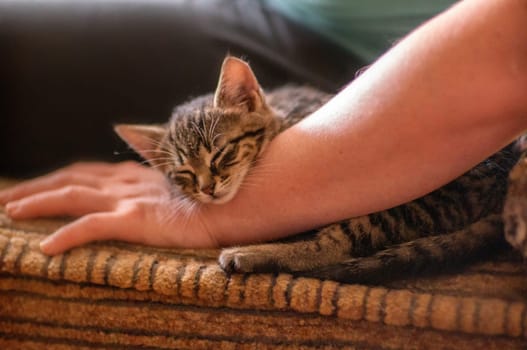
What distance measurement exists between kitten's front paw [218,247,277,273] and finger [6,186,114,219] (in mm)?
367

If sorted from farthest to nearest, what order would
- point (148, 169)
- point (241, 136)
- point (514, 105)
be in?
point (148, 169)
point (241, 136)
point (514, 105)

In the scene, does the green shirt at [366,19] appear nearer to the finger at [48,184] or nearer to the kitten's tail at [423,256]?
the kitten's tail at [423,256]

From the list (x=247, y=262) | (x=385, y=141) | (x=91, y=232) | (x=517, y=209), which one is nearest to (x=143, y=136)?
(x=91, y=232)

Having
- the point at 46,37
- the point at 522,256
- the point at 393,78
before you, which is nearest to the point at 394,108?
the point at 393,78

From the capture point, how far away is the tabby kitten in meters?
0.90

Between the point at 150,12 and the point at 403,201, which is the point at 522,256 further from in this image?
the point at 150,12

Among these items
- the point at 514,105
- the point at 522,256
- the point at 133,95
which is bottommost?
the point at 522,256

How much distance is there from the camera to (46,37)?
55.6 inches

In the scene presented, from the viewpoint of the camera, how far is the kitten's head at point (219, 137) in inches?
42.5

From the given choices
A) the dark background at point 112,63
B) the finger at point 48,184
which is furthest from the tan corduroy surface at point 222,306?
the dark background at point 112,63

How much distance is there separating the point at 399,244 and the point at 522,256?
0.63ft

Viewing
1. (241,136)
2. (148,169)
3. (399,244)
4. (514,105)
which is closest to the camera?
(514,105)

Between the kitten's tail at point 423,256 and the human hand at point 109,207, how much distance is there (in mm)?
287

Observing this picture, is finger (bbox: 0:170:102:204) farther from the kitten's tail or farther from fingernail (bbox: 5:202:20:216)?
the kitten's tail
